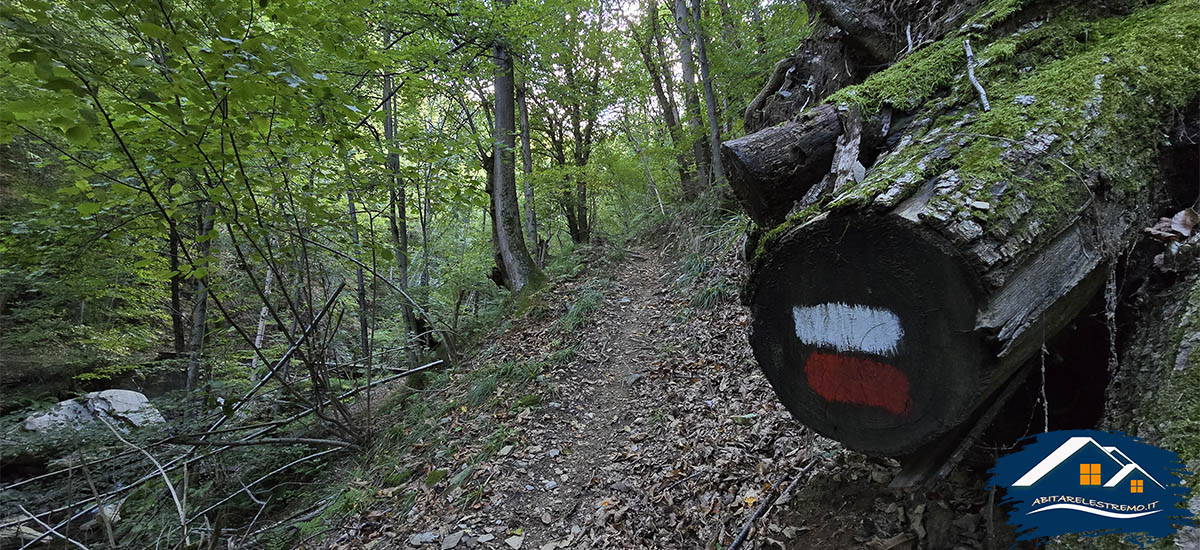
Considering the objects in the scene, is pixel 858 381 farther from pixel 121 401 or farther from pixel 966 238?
pixel 121 401

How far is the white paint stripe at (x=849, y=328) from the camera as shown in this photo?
1431 mm

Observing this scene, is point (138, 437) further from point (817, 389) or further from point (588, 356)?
point (817, 389)

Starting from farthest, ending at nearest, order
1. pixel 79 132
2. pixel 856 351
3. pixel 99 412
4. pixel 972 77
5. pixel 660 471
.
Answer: pixel 99 412 → pixel 660 471 → pixel 79 132 → pixel 972 77 → pixel 856 351

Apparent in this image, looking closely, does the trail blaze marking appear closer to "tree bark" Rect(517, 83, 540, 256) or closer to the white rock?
the white rock

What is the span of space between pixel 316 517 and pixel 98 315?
17.4ft

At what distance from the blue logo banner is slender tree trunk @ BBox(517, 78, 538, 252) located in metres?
9.67

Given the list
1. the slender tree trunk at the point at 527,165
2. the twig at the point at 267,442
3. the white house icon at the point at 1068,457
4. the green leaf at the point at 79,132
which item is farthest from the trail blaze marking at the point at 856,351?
the slender tree trunk at the point at 527,165

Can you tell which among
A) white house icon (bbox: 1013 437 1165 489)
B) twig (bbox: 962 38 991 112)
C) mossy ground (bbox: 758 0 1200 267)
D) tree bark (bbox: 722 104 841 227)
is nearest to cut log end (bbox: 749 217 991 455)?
mossy ground (bbox: 758 0 1200 267)

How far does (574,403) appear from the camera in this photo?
15.8ft

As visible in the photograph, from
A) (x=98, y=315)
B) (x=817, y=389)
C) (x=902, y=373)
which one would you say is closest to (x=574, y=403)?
(x=817, y=389)

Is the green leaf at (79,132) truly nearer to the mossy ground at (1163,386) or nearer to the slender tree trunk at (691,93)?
the mossy ground at (1163,386)

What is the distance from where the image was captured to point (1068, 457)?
1.39 metres

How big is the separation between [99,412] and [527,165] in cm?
834

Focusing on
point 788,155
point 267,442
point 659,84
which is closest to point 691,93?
point 659,84
